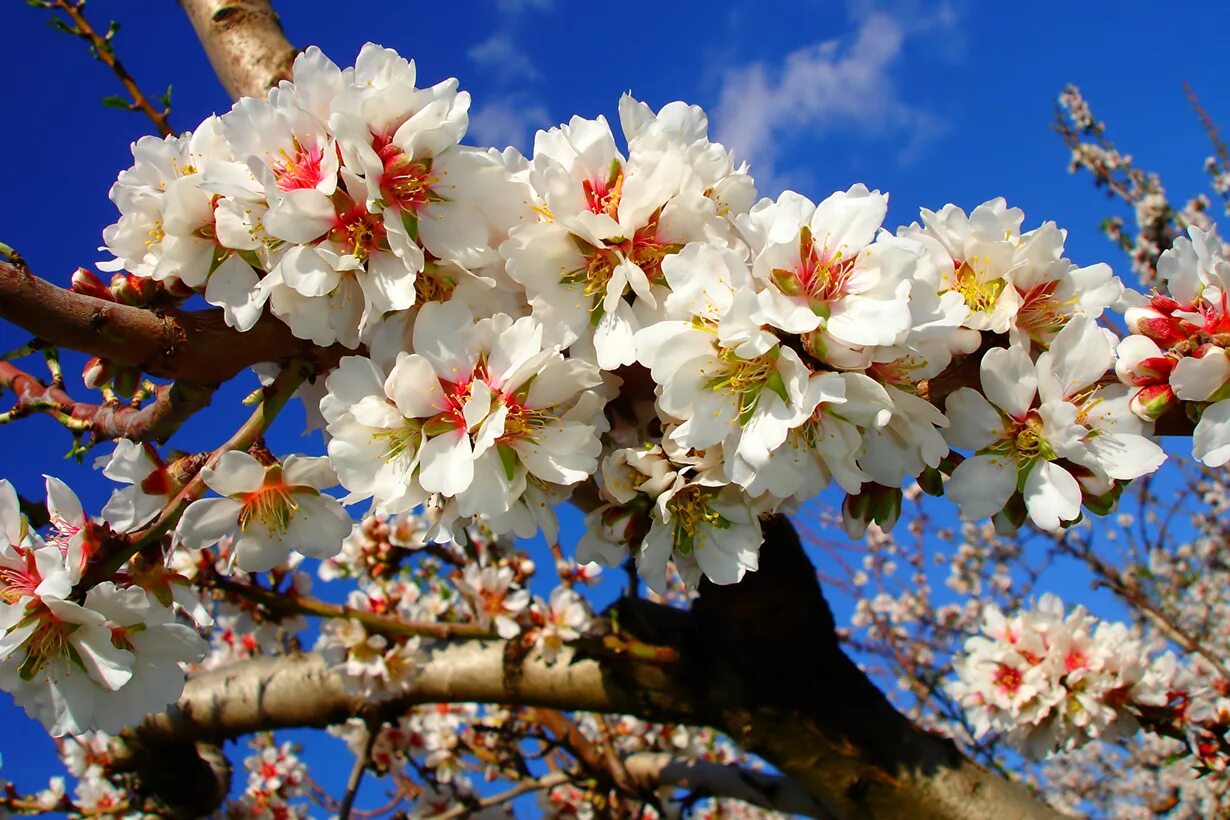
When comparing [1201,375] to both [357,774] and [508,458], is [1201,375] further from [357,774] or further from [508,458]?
[357,774]

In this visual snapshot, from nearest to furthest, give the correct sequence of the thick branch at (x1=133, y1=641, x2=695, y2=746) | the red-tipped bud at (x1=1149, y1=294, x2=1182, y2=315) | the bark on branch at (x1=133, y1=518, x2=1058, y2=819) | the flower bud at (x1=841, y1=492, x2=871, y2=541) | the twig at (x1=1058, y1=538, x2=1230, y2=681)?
1. the red-tipped bud at (x1=1149, y1=294, x2=1182, y2=315)
2. the flower bud at (x1=841, y1=492, x2=871, y2=541)
3. the bark on branch at (x1=133, y1=518, x2=1058, y2=819)
4. the thick branch at (x1=133, y1=641, x2=695, y2=746)
5. the twig at (x1=1058, y1=538, x2=1230, y2=681)

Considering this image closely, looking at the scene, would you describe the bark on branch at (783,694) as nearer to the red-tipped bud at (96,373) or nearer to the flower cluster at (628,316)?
the flower cluster at (628,316)

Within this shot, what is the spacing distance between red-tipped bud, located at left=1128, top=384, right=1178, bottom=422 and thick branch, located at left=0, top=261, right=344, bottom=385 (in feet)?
3.68

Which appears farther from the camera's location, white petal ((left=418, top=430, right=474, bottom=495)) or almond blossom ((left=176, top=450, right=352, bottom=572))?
almond blossom ((left=176, top=450, right=352, bottom=572))

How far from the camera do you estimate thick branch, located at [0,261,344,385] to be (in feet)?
3.80

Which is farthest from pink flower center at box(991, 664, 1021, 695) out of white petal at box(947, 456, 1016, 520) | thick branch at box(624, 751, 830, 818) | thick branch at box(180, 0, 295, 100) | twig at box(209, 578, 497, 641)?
thick branch at box(180, 0, 295, 100)

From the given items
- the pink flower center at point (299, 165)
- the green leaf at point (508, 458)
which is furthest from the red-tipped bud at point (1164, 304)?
the pink flower center at point (299, 165)

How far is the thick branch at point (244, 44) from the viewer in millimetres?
2498

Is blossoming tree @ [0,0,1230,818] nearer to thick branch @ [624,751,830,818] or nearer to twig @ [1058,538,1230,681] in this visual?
thick branch @ [624,751,830,818]

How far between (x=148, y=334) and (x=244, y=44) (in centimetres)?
170

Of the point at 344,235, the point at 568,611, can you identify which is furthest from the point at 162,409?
the point at 568,611

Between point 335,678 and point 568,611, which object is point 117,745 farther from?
point 568,611

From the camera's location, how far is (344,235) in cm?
115

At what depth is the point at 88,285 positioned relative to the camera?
1259mm
